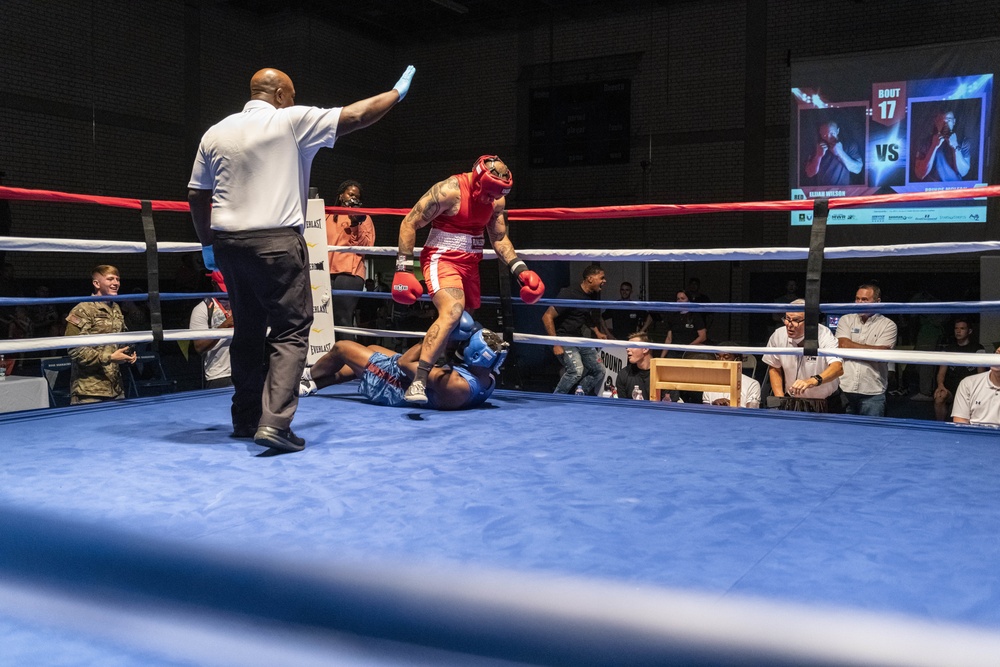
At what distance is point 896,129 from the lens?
10000mm

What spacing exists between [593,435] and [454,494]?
915 mm

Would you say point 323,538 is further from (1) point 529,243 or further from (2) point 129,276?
(1) point 529,243

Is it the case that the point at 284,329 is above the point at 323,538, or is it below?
above

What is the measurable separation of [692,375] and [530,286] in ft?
5.29

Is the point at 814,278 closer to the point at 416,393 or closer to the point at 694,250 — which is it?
the point at 694,250

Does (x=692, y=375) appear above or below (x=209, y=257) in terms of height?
below

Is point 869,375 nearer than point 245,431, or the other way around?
point 245,431

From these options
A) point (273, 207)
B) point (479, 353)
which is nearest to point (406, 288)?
point (479, 353)

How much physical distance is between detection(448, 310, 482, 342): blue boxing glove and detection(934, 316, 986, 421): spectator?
4.05 meters

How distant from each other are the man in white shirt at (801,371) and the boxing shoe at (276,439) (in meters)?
2.43

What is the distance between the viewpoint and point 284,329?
2.73m

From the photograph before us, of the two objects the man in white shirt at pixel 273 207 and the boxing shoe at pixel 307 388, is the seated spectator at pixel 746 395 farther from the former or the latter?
the man in white shirt at pixel 273 207

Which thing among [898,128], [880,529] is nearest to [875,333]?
[880,529]

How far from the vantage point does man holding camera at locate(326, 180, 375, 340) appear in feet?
15.3
